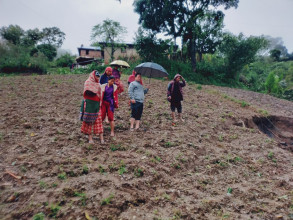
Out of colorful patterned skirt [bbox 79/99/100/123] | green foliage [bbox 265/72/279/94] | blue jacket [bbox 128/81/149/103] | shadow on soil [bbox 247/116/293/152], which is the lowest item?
shadow on soil [bbox 247/116/293/152]

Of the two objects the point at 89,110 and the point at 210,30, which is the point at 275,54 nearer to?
the point at 210,30

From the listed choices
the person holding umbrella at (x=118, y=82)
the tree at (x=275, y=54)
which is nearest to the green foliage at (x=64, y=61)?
the person holding umbrella at (x=118, y=82)

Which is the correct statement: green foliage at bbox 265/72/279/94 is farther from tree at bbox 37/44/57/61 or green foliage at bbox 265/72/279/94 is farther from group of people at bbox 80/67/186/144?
tree at bbox 37/44/57/61

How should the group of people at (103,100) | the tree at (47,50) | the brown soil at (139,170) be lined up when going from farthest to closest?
the tree at (47,50)
the group of people at (103,100)
the brown soil at (139,170)

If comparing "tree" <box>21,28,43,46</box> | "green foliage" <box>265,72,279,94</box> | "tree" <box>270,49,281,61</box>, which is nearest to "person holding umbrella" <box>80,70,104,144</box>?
"green foliage" <box>265,72,279,94</box>

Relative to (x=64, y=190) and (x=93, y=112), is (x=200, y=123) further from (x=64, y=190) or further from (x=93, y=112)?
(x=64, y=190)

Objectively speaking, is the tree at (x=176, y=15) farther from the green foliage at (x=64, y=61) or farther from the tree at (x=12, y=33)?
the tree at (x=12, y=33)

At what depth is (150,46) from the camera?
60.1 ft

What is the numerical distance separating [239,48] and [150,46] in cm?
803

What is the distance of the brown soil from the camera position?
9.07ft

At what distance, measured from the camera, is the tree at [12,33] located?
112 feet

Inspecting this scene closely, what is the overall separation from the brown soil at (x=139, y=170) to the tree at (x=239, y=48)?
12657 millimetres

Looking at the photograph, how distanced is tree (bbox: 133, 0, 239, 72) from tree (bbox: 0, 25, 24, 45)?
27.7 meters

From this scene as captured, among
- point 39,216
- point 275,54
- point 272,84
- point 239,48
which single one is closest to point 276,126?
point 239,48
